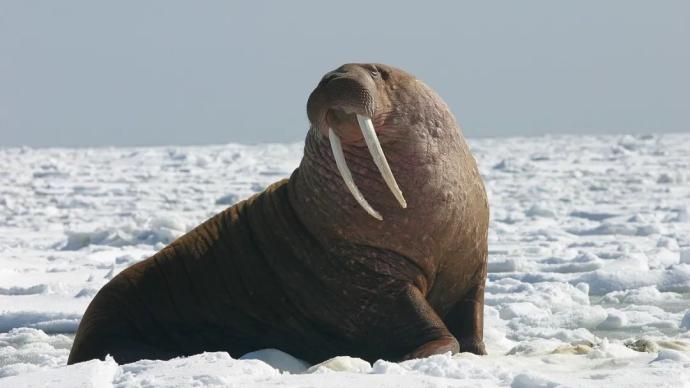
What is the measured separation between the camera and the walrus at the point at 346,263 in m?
4.72

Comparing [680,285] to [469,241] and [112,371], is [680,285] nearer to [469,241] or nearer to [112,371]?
[469,241]

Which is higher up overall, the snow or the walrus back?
the walrus back

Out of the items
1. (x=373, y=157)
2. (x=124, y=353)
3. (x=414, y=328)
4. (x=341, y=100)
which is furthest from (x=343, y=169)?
(x=124, y=353)

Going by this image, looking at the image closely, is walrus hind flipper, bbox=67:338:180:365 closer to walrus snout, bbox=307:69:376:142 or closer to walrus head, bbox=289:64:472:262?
walrus head, bbox=289:64:472:262

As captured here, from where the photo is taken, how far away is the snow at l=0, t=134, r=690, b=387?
3.63 metres

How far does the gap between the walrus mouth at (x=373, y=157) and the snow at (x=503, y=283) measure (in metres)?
0.69

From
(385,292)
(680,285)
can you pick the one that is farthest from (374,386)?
(680,285)

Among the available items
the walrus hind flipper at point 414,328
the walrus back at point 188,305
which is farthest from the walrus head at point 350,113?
the walrus back at point 188,305

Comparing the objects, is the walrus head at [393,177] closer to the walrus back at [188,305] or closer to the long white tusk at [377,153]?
the long white tusk at [377,153]

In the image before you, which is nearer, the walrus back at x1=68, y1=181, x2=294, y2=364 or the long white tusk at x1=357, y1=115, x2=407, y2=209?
the long white tusk at x1=357, y1=115, x2=407, y2=209

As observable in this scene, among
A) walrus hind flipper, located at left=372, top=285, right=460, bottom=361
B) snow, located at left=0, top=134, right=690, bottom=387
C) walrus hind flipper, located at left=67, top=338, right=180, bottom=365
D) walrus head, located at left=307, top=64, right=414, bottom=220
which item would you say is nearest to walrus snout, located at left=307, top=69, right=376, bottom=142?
walrus head, located at left=307, top=64, right=414, bottom=220

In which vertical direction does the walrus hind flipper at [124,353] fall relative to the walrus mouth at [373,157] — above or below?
below

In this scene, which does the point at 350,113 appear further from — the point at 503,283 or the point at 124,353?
the point at 503,283

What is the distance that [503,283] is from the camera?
7414 millimetres
